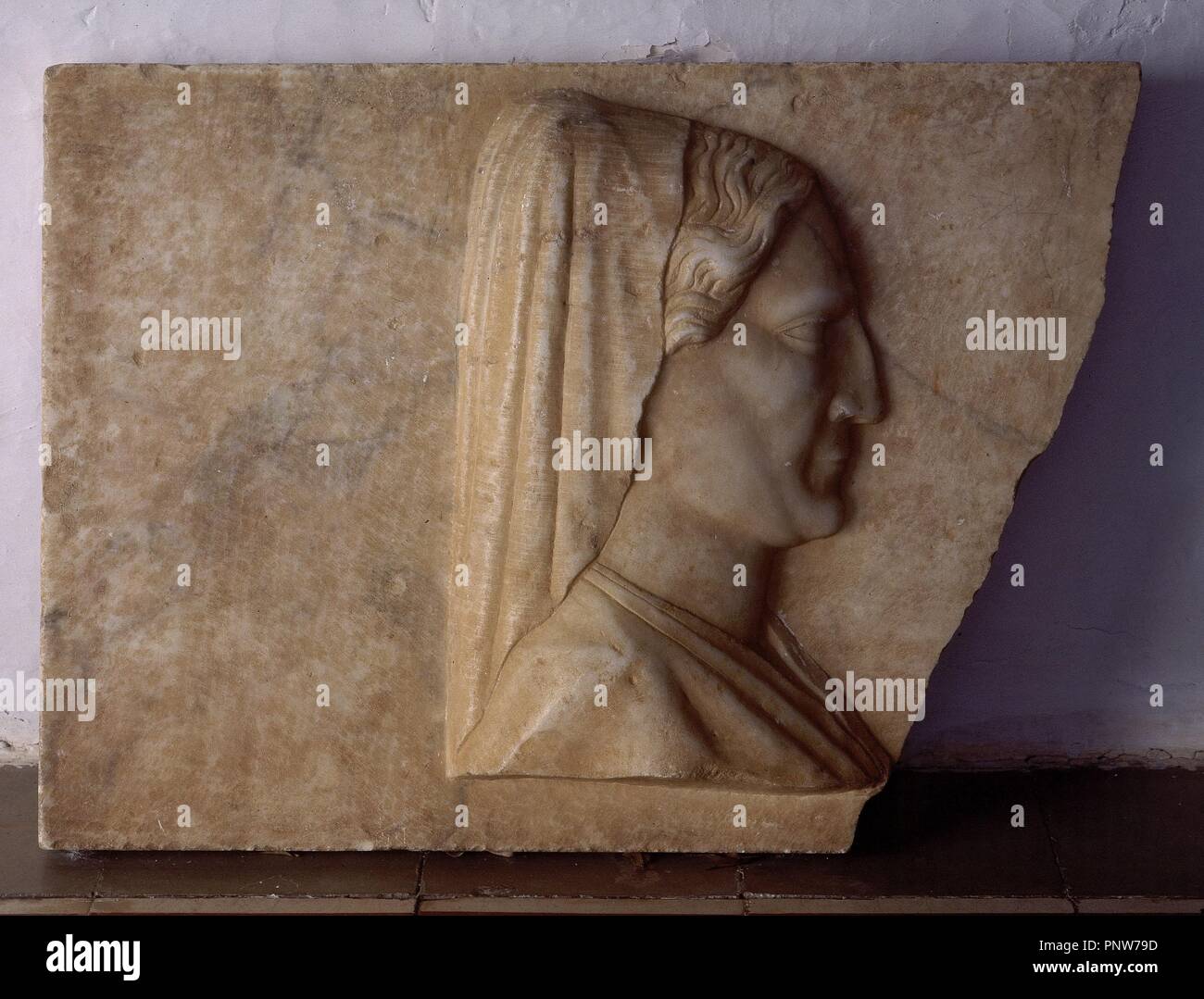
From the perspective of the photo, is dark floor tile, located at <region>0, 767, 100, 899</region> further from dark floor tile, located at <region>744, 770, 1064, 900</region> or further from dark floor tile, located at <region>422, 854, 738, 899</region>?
dark floor tile, located at <region>744, 770, 1064, 900</region>

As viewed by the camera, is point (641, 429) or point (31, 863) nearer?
point (641, 429)

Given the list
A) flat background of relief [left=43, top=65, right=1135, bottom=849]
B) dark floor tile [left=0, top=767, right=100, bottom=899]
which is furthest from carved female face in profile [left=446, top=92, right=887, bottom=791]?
dark floor tile [left=0, top=767, right=100, bottom=899]

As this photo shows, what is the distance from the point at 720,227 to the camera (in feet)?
9.25

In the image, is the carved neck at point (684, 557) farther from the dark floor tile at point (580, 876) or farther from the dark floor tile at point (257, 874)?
the dark floor tile at point (257, 874)

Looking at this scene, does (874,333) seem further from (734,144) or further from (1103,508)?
(1103,508)

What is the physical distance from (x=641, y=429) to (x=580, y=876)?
109 centimetres

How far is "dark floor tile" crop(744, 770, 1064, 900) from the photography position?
309 cm

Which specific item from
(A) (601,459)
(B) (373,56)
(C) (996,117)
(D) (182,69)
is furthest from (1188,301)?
(D) (182,69)

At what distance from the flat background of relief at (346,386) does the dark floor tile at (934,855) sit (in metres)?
0.48

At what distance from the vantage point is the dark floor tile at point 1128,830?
3.12 m

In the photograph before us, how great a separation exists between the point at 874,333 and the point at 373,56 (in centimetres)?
141

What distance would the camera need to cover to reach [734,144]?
2.88m

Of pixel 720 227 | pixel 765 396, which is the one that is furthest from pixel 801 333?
pixel 720 227

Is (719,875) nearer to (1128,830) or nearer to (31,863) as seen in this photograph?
(1128,830)
